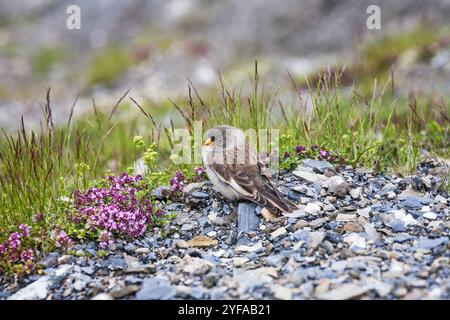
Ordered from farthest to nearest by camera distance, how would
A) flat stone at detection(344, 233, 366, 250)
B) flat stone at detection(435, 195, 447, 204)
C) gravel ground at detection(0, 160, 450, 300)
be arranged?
1. flat stone at detection(435, 195, 447, 204)
2. flat stone at detection(344, 233, 366, 250)
3. gravel ground at detection(0, 160, 450, 300)

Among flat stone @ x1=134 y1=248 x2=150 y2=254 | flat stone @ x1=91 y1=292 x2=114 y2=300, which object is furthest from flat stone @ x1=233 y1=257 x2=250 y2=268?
flat stone @ x1=91 y1=292 x2=114 y2=300

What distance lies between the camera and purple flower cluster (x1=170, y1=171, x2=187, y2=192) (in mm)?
7457

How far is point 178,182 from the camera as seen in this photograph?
24.7 ft

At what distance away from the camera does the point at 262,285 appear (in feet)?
17.9

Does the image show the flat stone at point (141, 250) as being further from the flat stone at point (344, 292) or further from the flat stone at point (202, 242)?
the flat stone at point (344, 292)

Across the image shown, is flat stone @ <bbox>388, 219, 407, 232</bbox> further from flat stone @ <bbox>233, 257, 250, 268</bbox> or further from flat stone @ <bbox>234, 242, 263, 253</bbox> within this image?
flat stone @ <bbox>233, 257, 250, 268</bbox>

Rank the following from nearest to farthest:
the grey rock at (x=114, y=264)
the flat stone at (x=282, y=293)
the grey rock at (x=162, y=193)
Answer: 1. the flat stone at (x=282, y=293)
2. the grey rock at (x=114, y=264)
3. the grey rock at (x=162, y=193)

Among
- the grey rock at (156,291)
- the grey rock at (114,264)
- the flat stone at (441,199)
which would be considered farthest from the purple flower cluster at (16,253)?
the flat stone at (441,199)

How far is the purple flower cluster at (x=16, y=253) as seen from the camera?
612cm

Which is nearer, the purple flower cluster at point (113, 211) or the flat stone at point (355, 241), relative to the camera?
the flat stone at point (355, 241)

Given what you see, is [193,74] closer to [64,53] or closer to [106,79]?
[106,79]

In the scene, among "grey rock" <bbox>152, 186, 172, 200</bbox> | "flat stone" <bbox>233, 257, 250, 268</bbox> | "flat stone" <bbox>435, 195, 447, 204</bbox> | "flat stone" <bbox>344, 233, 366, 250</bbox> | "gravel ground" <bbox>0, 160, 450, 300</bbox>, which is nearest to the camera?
"gravel ground" <bbox>0, 160, 450, 300</bbox>

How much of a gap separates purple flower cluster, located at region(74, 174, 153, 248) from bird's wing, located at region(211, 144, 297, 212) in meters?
0.98

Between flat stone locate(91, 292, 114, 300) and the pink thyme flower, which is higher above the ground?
the pink thyme flower
